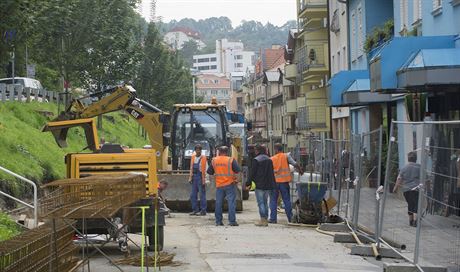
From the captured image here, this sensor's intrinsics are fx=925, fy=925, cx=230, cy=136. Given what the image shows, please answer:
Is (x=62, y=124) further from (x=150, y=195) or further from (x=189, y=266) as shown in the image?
(x=189, y=266)

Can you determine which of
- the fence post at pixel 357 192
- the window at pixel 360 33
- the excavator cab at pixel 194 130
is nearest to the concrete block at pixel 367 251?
the fence post at pixel 357 192

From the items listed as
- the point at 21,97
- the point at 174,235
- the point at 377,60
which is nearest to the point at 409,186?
the point at 174,235

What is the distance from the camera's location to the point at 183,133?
88.1 ft

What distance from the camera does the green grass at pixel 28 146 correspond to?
23703 mm

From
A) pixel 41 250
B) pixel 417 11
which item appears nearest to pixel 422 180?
pixel 41 250

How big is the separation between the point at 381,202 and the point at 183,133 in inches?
526

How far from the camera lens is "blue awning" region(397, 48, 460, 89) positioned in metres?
19.7

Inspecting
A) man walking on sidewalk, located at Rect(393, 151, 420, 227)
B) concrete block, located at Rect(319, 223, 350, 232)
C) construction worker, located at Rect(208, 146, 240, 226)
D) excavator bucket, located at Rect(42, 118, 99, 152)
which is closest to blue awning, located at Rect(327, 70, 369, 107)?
construction worker, located at Rect(208, 146, 240, 226)

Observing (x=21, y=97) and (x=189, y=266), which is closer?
(x=189, y=266)

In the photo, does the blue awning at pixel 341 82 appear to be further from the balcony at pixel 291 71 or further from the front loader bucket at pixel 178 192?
the balcony at pixel 291 71

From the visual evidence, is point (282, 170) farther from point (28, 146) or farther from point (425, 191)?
point (425, 191)

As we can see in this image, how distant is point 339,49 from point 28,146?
75.8ft

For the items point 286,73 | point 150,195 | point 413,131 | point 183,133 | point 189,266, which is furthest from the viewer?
point 286,73

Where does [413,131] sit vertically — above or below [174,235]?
above
